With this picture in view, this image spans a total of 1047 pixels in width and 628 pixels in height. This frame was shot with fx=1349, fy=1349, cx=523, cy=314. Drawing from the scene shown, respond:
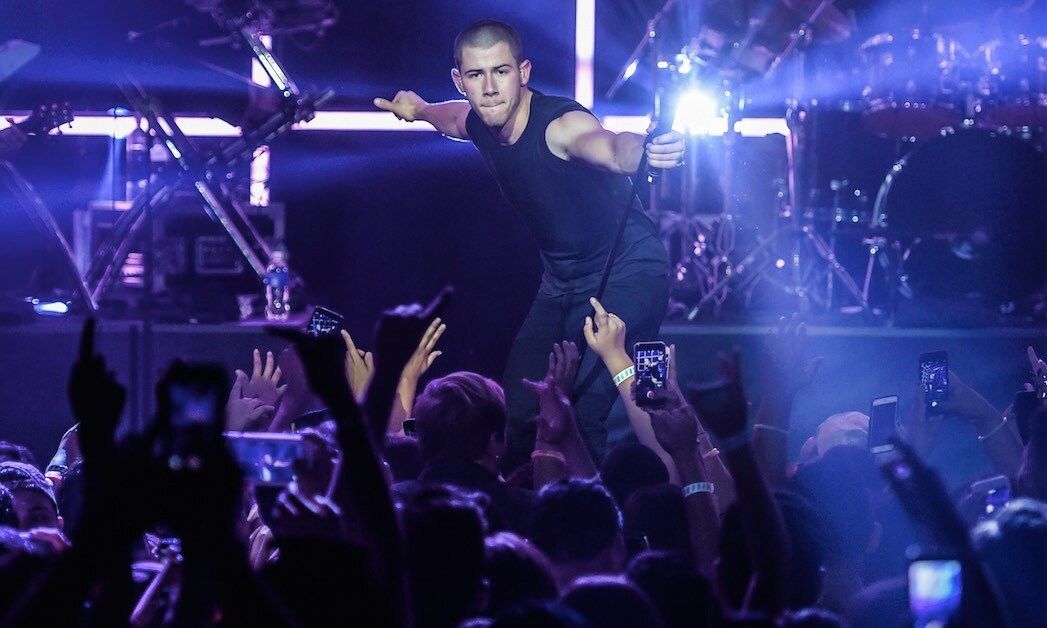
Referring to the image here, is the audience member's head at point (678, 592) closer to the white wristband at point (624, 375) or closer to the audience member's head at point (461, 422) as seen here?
the audience member's head at point (461, 422)

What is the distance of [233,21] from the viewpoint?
835 centimetres

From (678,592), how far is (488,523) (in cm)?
69

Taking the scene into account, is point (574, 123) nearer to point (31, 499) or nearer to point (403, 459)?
point (403, 459)

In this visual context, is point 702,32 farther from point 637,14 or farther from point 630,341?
point 630,341

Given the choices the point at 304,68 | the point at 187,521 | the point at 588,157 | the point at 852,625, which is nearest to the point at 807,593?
the point at 852,625

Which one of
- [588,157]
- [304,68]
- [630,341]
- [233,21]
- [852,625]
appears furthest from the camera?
[304,68]

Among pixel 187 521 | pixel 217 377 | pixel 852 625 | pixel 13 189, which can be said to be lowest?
pixel 852 625

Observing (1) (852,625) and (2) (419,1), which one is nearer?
(1) (852,625)

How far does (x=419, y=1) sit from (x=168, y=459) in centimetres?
708

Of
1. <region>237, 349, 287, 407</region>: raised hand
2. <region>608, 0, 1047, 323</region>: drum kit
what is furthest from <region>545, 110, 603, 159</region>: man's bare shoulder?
<region>608, 0, 1047, 323</region>: drum kit

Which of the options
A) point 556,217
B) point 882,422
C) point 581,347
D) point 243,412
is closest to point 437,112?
point 556,217

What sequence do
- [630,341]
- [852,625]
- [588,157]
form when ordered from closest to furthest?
1. [852,625]
2. [588,157]
3. [630,341]

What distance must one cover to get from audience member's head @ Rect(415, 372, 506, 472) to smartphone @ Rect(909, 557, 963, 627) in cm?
161

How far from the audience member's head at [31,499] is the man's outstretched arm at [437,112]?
7.57 ft
